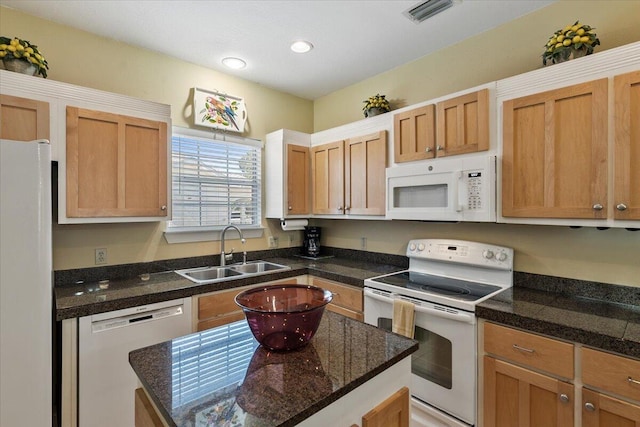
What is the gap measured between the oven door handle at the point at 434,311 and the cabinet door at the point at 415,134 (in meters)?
1.00

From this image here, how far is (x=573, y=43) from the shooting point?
5.66ft

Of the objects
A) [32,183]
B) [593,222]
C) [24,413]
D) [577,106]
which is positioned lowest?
[24,413]

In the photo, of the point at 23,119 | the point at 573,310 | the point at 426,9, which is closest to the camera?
the point at 573,310

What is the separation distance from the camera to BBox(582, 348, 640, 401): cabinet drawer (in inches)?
51.4

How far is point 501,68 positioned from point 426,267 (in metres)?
1.56

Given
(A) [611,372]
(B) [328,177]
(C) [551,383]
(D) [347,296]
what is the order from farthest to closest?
1. (B) [328,177]
2. (D) [347,296]
3. (C) [551,383]
4. (A) [611,372]

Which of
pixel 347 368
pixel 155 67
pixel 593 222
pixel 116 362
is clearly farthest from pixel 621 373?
pixel 155 67

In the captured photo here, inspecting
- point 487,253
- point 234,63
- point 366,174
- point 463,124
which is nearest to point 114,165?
point 234,63

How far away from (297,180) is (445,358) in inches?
77.9

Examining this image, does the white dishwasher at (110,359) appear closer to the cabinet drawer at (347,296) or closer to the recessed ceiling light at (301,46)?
the cabinet drawer at (347,296)

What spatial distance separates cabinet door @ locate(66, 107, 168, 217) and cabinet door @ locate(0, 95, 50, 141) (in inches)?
4.8

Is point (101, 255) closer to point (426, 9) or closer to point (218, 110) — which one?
point (218, 110)

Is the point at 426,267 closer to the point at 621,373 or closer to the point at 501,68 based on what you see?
the point at 621,373

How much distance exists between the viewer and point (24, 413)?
46.3 inches
